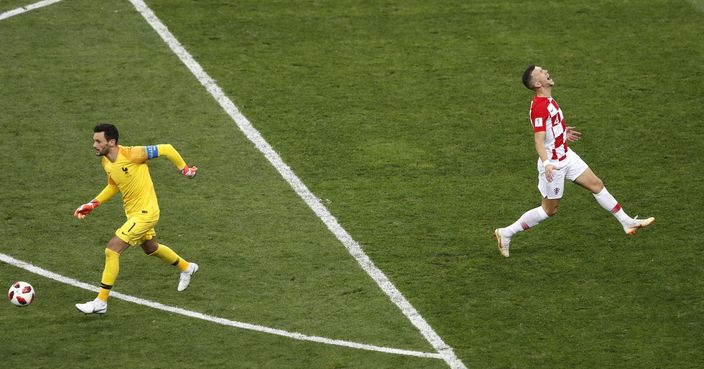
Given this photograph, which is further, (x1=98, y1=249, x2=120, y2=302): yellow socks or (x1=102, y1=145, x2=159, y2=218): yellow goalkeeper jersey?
(x1=102, y1=145, x2=159, y2=218): yellow goalkeeper jersey

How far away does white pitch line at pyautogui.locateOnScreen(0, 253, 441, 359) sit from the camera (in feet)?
40.4

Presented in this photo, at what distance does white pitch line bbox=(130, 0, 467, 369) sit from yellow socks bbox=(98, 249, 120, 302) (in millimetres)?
2783

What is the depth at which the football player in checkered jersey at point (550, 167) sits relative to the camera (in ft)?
44.8

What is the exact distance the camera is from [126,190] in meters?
13.1

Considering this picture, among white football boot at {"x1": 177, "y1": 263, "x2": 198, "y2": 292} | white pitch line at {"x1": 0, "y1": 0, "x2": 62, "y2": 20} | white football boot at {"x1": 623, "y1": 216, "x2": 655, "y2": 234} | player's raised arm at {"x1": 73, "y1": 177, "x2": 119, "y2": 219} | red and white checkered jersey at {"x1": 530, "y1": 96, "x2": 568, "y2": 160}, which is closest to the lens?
player's raised arm at {"x1": 73, "y1": 177, "x2": 119, "y2": 219}

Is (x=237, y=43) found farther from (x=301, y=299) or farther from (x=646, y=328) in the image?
(x=646, y=328)

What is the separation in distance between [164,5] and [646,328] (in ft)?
35.8

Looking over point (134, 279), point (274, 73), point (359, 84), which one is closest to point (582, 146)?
point (359, 84)

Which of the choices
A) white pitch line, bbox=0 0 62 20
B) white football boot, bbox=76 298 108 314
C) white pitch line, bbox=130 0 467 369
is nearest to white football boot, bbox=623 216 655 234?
white pitch line, bbox=130 0 467 369

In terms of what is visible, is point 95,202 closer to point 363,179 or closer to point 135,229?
point 135,229

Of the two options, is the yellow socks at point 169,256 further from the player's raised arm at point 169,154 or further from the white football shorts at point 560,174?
the white football shorts at point 560,174

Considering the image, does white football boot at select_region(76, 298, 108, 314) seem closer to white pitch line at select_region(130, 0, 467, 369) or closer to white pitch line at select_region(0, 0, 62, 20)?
white pitch line at select_region(130, 0, 467, 369)

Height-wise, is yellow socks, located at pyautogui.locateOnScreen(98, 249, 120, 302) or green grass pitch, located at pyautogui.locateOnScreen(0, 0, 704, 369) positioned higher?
yellow socks, located at pyautogui.locateOnScreen(98, 249, 120, 302)

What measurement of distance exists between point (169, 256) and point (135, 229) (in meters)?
0.59
